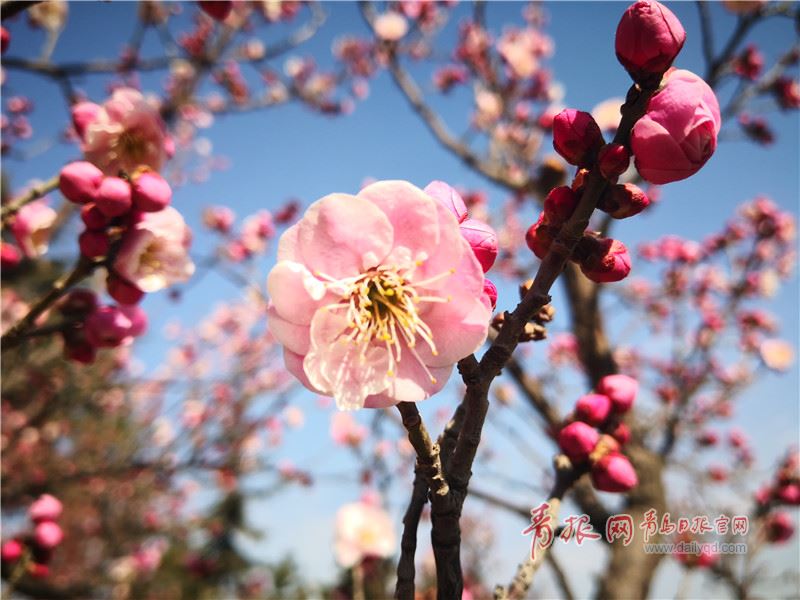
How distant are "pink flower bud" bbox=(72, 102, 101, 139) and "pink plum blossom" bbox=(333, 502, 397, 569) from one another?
7.03 ft

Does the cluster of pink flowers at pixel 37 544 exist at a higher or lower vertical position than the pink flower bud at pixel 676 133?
lower

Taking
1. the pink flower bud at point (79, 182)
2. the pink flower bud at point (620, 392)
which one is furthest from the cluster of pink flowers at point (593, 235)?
the pink flower bud at point (79, 182)

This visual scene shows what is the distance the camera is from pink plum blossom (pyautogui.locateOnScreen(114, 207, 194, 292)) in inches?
46.4

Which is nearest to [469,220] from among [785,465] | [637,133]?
[637,133]

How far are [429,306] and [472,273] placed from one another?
3.3 inches

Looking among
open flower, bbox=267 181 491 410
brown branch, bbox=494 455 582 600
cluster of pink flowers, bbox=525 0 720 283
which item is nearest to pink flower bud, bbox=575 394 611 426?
brown branch, bbox=494 455 582 600

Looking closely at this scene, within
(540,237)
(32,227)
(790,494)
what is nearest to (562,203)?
(540,237)

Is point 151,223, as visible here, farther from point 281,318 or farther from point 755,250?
point 755,250

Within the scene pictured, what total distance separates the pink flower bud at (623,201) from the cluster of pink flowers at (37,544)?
1903mm

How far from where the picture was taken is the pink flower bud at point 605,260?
2.35 ft

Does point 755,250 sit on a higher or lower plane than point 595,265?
higher

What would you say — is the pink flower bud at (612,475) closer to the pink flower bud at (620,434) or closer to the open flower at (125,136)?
the pink flower bud at (620,434)

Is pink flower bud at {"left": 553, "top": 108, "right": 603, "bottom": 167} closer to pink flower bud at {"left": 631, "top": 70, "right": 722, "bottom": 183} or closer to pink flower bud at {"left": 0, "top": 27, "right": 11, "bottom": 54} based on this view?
pink flower bud at {"left": 631, "top": 70, "right": 722, "bottom": 183}

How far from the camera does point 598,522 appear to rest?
2.19m
